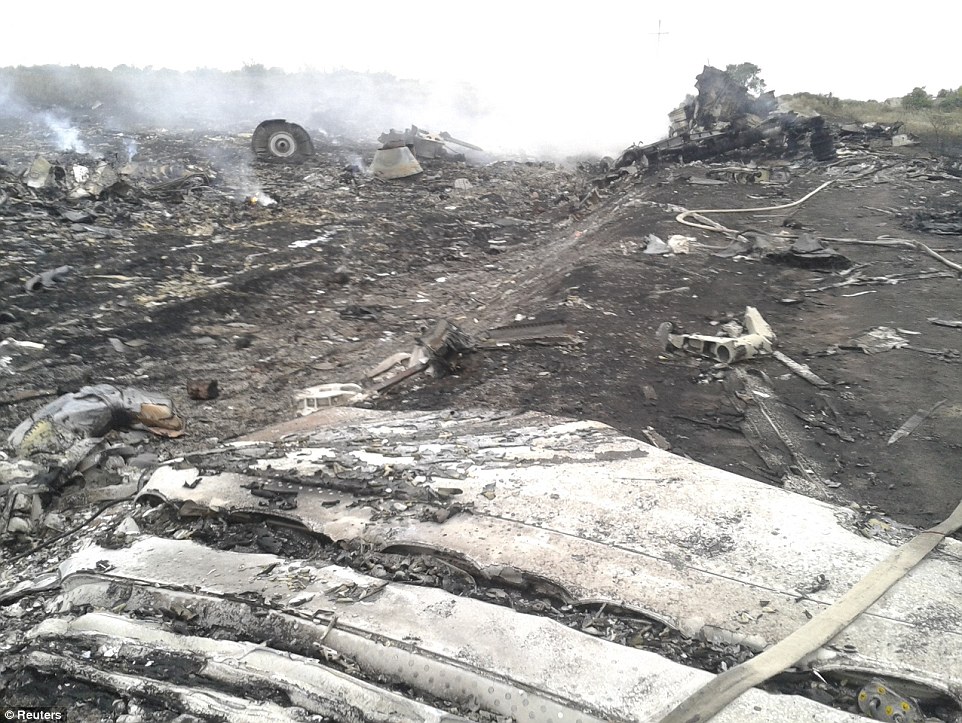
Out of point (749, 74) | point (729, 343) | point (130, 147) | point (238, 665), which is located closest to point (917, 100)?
point (749, 74)

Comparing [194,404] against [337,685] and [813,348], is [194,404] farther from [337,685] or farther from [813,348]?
[813,348]

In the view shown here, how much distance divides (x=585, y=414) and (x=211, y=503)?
77.6 inches

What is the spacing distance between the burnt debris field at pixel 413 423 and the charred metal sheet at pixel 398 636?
0.01 m

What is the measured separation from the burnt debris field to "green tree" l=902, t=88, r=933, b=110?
14.3 metres

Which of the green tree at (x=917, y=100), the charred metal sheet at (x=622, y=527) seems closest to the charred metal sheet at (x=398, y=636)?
the charred metal sheet at (x=622, y=527)

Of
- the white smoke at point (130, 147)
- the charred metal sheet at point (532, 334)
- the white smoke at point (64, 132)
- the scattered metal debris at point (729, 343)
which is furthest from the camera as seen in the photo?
the white smoke at point (64, 132)

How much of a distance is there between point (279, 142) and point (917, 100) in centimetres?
2043

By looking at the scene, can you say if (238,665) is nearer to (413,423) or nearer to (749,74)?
(413,423)

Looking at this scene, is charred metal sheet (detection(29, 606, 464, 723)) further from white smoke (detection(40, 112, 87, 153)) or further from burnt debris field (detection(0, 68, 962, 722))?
white smoke (detection(40, 112, 87, 153))

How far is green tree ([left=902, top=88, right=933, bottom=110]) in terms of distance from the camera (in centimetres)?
1917

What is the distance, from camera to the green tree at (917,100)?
62.9 feet

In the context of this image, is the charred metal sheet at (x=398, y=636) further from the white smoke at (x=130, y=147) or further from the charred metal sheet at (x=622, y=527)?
the white smoke at (x=130, y=147)

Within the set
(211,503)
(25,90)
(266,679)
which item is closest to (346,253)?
(211,503)

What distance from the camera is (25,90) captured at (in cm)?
1767
